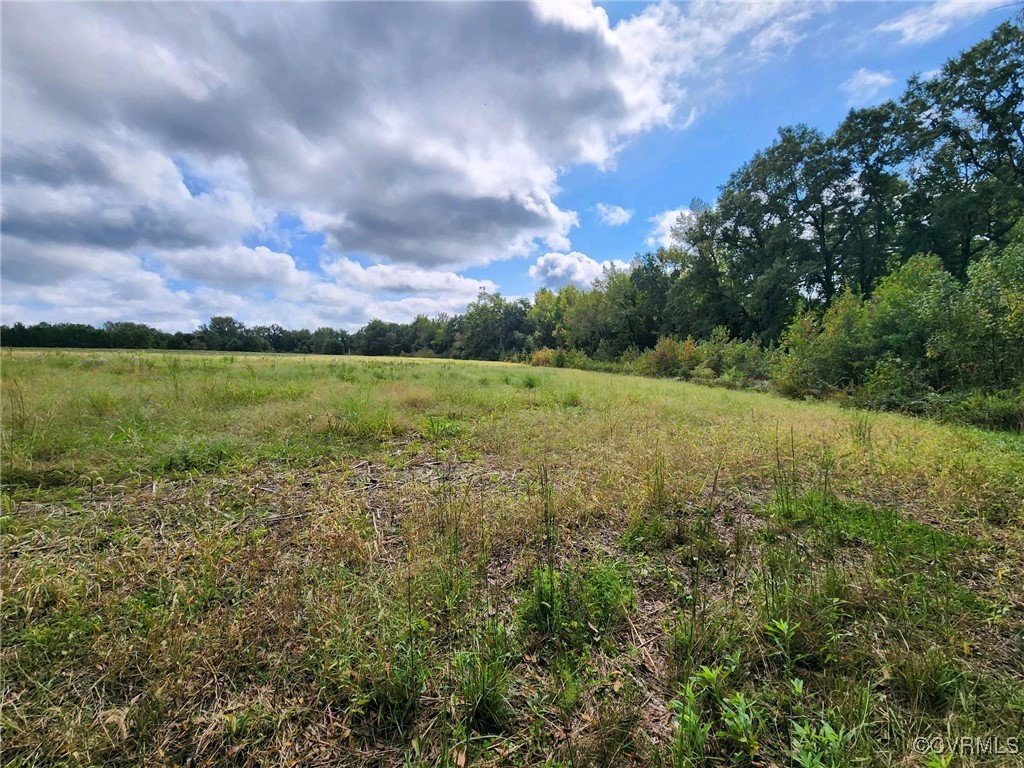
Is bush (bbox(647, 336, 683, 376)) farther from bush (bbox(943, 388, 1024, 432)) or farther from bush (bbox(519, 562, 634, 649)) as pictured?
bush (bbox(519, 562, 634, 649))

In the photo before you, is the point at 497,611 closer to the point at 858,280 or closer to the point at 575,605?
the point at 575,605

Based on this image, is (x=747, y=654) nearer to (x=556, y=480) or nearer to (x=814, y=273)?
(x=556, y=480)

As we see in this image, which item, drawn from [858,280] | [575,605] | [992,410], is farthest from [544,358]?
[575,605]

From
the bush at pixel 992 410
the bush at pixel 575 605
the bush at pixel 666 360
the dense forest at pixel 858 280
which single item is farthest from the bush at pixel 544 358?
the bush at pixel 575 605

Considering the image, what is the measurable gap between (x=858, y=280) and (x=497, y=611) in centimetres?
4317

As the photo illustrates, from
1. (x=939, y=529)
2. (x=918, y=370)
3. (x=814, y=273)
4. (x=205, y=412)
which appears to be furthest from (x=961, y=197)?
(x=205, y=412)

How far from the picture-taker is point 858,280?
104ft

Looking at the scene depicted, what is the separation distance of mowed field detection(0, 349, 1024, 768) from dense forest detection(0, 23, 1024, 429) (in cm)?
857

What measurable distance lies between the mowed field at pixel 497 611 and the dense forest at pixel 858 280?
8573 mm

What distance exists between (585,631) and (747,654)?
3.07 feet

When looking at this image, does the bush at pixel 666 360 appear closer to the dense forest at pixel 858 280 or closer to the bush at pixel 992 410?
the dense forest at pixel 858 280

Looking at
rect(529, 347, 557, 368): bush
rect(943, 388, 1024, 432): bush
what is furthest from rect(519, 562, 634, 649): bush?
rect(529, 347, 557, 368): bush

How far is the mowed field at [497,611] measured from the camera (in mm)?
1733

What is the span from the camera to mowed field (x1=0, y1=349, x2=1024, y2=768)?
1733 millimetres
